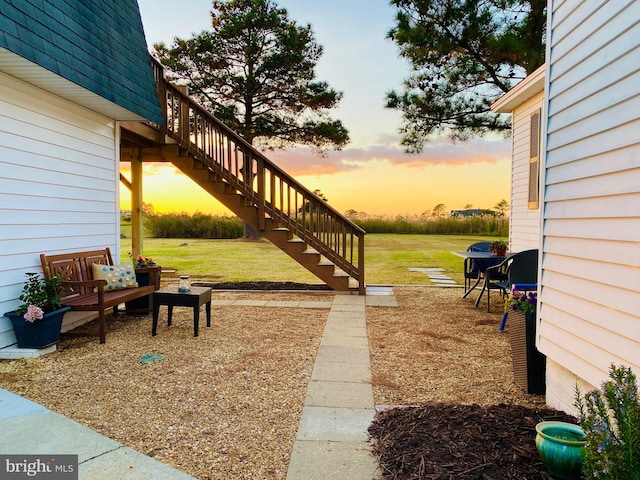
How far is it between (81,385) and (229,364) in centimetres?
114

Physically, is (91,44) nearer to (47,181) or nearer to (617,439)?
(47,181)

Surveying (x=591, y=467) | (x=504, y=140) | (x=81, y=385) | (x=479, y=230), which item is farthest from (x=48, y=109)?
(x=479, y=230)

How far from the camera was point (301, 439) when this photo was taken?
2545 millimetres

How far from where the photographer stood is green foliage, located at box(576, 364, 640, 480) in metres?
1.55

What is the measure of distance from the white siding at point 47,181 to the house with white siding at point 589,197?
4.64 m

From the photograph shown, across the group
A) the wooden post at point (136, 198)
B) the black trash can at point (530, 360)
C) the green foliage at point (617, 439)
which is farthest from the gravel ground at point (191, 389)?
the wooden post at point (136, 198)

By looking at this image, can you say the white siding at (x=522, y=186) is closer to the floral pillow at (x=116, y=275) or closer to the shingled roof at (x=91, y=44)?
the shingled roof at (x=91, y=44)

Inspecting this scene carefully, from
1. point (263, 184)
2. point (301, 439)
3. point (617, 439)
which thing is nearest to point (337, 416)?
point (301, 439)

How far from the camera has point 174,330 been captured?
5.12 metres

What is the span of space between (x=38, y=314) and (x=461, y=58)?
11.4m

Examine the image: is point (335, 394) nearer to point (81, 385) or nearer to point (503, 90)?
point (81, 385)

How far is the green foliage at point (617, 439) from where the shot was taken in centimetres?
155

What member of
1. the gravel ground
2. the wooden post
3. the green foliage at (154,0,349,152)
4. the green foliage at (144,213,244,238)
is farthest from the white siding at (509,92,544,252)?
the green foliage at (144,213,244,238)

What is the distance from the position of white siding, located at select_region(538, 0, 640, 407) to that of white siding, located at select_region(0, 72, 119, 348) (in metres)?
4.65
